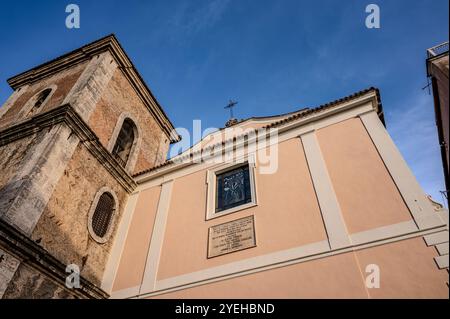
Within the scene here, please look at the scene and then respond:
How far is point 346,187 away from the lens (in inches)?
252

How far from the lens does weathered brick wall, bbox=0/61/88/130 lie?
9.82m

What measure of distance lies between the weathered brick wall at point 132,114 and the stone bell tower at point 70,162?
0.04m

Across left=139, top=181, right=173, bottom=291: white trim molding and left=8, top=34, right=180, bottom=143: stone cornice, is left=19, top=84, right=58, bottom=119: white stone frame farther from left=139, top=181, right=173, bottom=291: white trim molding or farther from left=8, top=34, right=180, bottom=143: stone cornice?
left=139, top=181, right=173, bottom=291: white trim molding

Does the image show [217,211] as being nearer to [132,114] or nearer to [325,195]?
[325,195]

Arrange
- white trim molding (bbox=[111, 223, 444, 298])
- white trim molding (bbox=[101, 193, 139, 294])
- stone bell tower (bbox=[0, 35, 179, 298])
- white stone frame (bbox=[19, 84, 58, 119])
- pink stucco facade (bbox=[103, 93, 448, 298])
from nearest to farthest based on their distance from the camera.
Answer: pink stucco facade (bbox=[103, 93, 448, 298])
white trim molding (bbox=[111, 223, 444, 298])
stone bell tower (bbox=[0, 35, 179, 298])
white trim molding (bbox=[101, 193, 139, 294])
white stone frame (bbox=[19, 84, 58, 119])

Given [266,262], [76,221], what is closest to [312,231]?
[266,262]

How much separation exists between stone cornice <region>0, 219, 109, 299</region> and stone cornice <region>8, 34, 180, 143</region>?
24.6 feet

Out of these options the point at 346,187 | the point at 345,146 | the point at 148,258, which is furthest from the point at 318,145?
the point at 148,258

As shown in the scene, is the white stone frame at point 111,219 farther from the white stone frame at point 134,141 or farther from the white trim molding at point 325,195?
the white trim molding at point 325,195

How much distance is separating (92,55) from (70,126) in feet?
14.1

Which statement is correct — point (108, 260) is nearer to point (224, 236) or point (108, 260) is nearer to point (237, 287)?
point (224, 236)

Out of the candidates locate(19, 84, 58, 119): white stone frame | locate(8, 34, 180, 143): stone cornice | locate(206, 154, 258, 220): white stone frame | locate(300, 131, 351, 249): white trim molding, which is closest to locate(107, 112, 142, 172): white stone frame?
locate(8, 34, 180, 143): stone cornice

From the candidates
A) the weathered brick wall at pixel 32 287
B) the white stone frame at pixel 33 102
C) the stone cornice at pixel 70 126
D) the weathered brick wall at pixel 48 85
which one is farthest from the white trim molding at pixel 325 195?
the white stone frame at pixel 33 102
